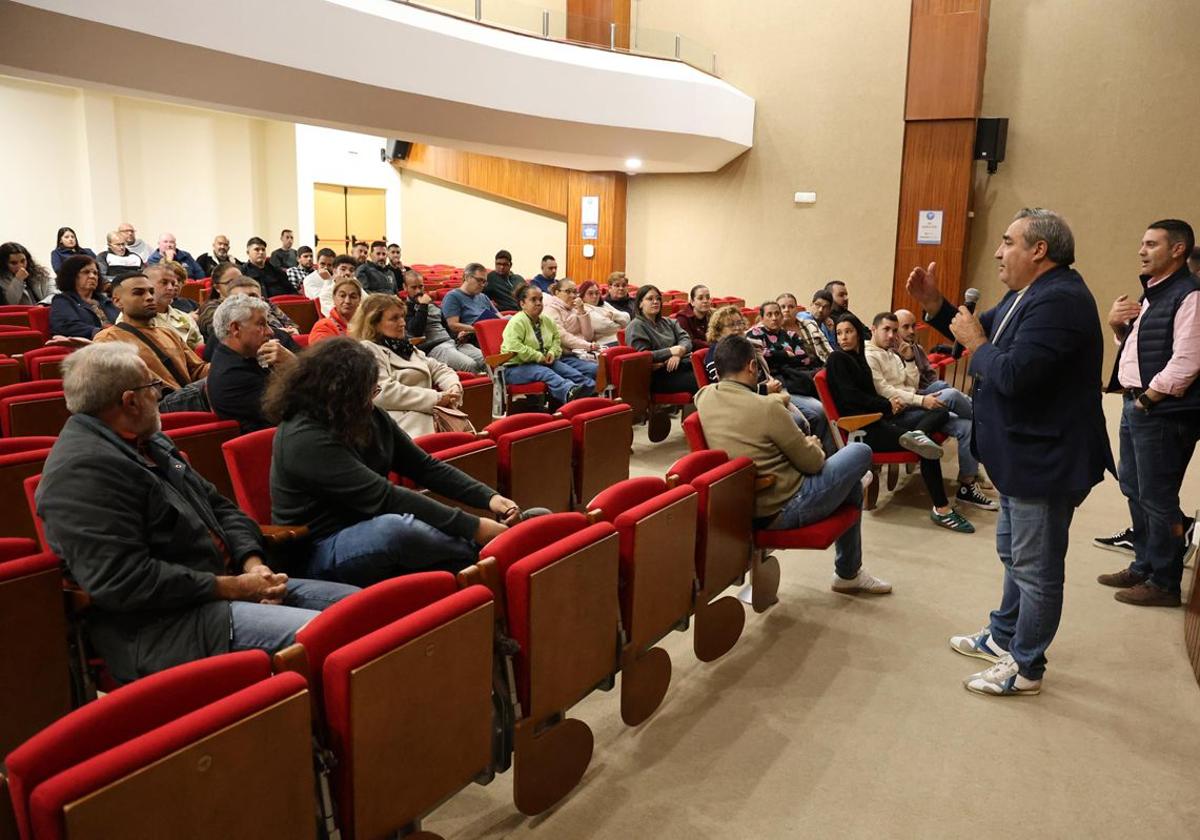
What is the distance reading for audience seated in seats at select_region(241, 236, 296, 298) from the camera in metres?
9.17

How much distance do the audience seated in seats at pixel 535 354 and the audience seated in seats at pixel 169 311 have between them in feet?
6.37

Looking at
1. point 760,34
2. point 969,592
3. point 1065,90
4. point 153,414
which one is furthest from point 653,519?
point 760,34

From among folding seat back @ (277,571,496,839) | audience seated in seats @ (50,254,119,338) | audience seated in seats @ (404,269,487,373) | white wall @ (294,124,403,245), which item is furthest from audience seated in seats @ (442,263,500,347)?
white wall @ (294,124,403,245)

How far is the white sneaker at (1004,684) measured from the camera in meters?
2.77

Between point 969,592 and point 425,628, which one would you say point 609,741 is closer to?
point 425,628

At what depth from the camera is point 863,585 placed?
356 cm

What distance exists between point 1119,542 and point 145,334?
4.88 metres

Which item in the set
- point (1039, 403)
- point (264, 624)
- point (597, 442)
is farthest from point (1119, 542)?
point (264, 624)

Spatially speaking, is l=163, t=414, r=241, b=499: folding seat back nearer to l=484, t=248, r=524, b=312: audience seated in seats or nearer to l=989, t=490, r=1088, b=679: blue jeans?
l=989, t=490, r=1088, b=679: blue jeans

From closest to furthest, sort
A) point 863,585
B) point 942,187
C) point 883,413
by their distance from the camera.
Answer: point 863,585 < point 883,413 < point 942,187

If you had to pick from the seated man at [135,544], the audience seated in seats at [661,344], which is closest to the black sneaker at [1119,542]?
the audience seated in seats at [661,344]

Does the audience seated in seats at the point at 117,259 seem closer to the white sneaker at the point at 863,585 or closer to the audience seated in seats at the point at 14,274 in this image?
the audience seated in seats at the point at 14,274

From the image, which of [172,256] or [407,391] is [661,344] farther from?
[172,256]

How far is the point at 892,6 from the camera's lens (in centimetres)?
992
